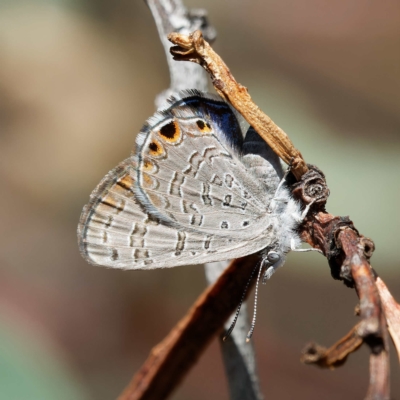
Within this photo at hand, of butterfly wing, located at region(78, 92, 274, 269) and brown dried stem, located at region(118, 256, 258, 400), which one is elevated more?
butterfly wing, located at region(78, 92, 274, 269)

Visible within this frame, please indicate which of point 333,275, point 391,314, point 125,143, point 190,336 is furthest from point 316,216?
point 125,143

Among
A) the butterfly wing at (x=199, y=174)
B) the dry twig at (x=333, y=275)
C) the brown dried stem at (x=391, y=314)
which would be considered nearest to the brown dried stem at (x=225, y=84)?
the dry twig at (x=333, y=275)

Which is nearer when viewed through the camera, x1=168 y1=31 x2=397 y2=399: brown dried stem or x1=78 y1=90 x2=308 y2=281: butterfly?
x1=168 y1=31 x2=397 y2=399: brown dried stem

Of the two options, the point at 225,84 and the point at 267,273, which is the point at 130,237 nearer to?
the point at 267,273

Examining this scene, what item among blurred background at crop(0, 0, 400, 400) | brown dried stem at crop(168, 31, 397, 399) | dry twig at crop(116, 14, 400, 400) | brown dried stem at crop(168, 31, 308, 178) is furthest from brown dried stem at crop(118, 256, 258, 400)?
blurred background at crop(0, 0, 400, 400)

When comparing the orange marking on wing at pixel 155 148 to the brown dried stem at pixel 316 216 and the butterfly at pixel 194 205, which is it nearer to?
the butterfly at pixel 194 205

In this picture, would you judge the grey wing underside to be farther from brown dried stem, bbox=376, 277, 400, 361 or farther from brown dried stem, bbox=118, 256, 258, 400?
brown dried stem, bbox=376, 277, 400, 361
